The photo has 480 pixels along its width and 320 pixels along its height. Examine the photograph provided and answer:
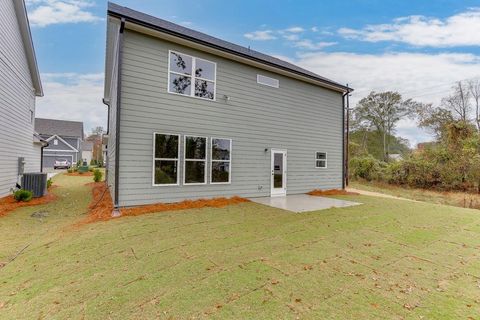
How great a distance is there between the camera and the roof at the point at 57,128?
121ft

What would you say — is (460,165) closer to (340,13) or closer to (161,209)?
(340,13)

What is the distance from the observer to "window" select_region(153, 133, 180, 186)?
760 centimetres

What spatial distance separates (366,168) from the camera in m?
19.7

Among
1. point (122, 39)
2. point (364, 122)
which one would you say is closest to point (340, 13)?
point (122, 39)

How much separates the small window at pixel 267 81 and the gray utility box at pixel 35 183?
9.27m

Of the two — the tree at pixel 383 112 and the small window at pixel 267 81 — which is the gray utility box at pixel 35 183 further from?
the tree at pixel 383 112

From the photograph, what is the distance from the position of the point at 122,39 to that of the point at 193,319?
23.8ft

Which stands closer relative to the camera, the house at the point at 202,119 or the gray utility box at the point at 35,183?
the house at the point at 202,119

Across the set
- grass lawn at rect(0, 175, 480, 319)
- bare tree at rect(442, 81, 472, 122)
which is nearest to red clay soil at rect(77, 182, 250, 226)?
grass lawn at rect(0, 175, 480, 319)

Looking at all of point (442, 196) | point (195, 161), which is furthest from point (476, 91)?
point (195, 161)

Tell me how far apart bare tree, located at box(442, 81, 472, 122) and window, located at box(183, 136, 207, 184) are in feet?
83.6

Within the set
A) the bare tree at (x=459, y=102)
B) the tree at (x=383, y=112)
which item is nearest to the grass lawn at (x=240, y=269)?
the bare tree at (x=459, y=102)

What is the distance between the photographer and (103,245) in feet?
14.7

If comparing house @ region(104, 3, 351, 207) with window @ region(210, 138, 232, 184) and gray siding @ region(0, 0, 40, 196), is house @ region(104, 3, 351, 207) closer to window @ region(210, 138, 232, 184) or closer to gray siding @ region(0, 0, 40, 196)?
window @ region(210, 138, 232, 184)
